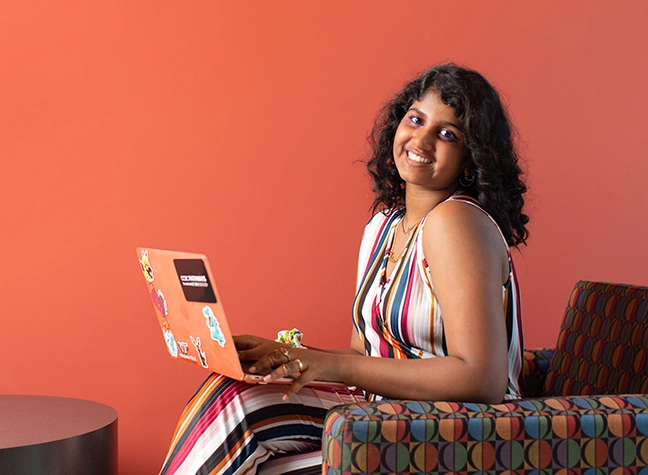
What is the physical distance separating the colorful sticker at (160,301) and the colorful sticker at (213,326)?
235mm

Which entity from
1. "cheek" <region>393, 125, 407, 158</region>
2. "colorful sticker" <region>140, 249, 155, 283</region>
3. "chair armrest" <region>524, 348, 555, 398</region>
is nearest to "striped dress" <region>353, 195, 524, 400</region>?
"cheek" <region>393, 125, 407, 158</region>

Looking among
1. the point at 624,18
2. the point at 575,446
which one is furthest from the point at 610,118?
the point at 575,446

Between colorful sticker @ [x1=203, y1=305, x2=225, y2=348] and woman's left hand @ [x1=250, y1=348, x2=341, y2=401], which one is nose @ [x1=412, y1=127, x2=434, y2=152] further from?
colorful sticker @ [x1=203, y1=305, x2=225, y2=348]

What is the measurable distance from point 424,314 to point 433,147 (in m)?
0.38

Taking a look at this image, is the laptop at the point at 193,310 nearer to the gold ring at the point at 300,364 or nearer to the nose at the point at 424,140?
the gold ring at the point at 300,364

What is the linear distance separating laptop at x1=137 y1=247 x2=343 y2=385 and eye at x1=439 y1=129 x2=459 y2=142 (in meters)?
0.64

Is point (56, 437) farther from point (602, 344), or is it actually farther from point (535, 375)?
point (602, 344)

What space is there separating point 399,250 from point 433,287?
29 centimetres

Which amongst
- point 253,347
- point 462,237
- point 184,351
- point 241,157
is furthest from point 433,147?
point 241,157

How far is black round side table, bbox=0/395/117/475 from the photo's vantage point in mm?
1849

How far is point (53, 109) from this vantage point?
8.77ft

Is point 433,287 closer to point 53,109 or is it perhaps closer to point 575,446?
point 575,446

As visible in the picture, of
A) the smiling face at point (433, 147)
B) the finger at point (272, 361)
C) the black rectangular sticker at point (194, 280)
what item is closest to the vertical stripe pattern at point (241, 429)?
the finger at point (272, 361)

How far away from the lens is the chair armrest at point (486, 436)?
47.4 inches
